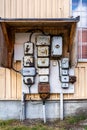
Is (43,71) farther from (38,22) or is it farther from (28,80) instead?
(38,22)

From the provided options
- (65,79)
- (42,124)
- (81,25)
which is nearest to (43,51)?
(65,79)

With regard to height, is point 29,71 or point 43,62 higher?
point 43,62

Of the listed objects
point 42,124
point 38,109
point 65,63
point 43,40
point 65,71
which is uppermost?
point 43,40

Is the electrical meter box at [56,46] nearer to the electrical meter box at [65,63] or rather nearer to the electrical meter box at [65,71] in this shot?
the electrical meter box at [65,63]

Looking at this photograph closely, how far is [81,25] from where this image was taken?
8102mm

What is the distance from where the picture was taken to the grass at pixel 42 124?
7.11m

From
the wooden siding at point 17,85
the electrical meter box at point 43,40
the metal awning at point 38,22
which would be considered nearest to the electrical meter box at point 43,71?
the wooden siding at point 17,85

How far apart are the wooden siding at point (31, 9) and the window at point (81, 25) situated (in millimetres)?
349

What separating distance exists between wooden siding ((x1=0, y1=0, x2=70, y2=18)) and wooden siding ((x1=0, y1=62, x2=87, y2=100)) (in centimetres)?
121

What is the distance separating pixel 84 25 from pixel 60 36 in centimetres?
72

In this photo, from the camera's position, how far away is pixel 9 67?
7883 mm

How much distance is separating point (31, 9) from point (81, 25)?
128 cm

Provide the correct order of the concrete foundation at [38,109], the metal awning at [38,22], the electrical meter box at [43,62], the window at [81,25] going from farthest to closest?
1. the window at [81,25]
2. the concrete foundation at [38,109]
3. the electrical meter box at [43,62]
4. the metal awning at [38,22]

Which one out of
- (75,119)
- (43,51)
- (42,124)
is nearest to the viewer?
(42,124)
